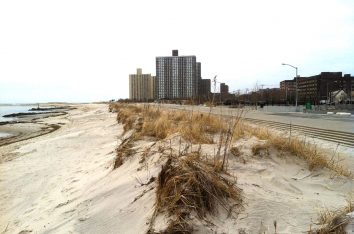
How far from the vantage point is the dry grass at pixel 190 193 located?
15.5 ft

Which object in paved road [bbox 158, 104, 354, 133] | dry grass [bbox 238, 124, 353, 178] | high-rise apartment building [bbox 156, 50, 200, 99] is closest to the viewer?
dry grass [bbox 238, 124, 353, 178]

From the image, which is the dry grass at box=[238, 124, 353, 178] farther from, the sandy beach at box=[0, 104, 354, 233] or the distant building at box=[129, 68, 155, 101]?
the distant building at box=[129, 68, 155, 101]

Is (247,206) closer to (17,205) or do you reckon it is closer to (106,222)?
(106,222)

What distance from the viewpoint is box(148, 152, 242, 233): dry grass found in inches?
186

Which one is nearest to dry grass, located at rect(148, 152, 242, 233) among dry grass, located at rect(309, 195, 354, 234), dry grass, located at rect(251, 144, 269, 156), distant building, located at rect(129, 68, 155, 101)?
dry grass, located at rect(309, 195, 354, 234)

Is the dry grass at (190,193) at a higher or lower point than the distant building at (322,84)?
lower

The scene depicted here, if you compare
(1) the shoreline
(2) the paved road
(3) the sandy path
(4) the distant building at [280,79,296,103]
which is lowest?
(1) the shoreline

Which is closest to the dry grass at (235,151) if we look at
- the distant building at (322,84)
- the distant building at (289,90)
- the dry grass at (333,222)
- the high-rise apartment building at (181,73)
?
the dry grass at (333,222)

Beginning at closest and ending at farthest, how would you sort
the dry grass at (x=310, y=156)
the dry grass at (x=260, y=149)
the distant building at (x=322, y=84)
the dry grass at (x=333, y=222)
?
the dry grass at (x=333, y=222) → the dry grass at (x=310, y=156) → the dry grass at (x=260, y=149) → the distant building at (x=322, y=84)

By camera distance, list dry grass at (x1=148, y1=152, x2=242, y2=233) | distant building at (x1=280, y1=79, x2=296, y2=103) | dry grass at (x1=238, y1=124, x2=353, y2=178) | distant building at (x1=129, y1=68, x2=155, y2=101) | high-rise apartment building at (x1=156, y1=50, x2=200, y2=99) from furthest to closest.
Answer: distant building at (x1=129, y1=68, x2=155, y2=101), distant building at (x1=280, y1=79, x2=296, y2=103), high-rise apartment building at (x1=156, y1=50, x2=200, y2=99), dry grass at (x1=238, y1=124, x2=353, y2=178), dry grass at (x1=148, y1=152, x2=242, y2=233)

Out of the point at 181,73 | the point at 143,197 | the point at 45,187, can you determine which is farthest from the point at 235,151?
the point at 181,73

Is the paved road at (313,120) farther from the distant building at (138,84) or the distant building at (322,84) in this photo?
the distant building at (138,84)

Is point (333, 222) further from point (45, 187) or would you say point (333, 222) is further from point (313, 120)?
point (313, 120)

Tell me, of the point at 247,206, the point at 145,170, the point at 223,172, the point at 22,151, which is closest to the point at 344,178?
the point at 223,172
